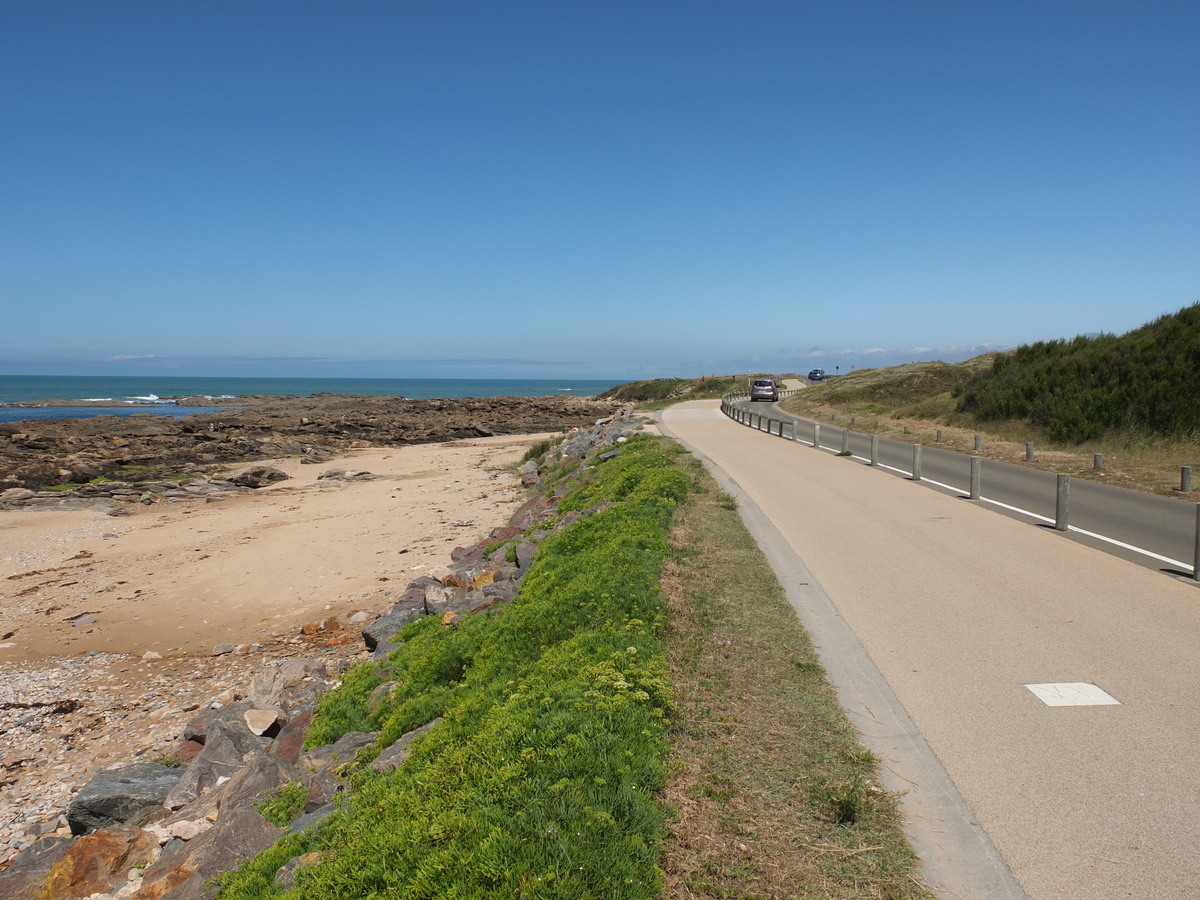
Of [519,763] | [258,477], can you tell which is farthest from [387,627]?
[258,477]

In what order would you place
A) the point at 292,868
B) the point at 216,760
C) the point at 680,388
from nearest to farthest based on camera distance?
the point at 292,868
the point at 216,760
the point at 680,388

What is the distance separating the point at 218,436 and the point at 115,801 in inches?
1540

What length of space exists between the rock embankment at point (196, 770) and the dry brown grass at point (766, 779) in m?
2.28

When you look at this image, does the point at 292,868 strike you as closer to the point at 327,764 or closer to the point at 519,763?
the point at 519,763

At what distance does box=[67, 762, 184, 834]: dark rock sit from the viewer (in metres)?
6.43

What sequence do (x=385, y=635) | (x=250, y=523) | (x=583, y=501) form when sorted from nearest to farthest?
(x=385, y=635), (x=583, y=501), (x=250, y=523)

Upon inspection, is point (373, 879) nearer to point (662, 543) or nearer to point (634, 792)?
point (634, 792)

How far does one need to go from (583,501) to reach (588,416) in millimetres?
49305

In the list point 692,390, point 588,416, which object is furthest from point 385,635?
point 692,390

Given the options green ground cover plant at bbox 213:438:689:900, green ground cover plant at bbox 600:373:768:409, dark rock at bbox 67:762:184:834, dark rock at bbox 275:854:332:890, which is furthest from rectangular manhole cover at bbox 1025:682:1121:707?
green ground cover plant at bbox 600:373:768:409

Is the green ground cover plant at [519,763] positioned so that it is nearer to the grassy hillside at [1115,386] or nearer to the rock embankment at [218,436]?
the grassy hillside at [1115,386]

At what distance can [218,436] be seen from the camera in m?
41.4

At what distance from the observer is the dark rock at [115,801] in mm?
6430

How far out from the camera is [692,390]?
81.4 metres
